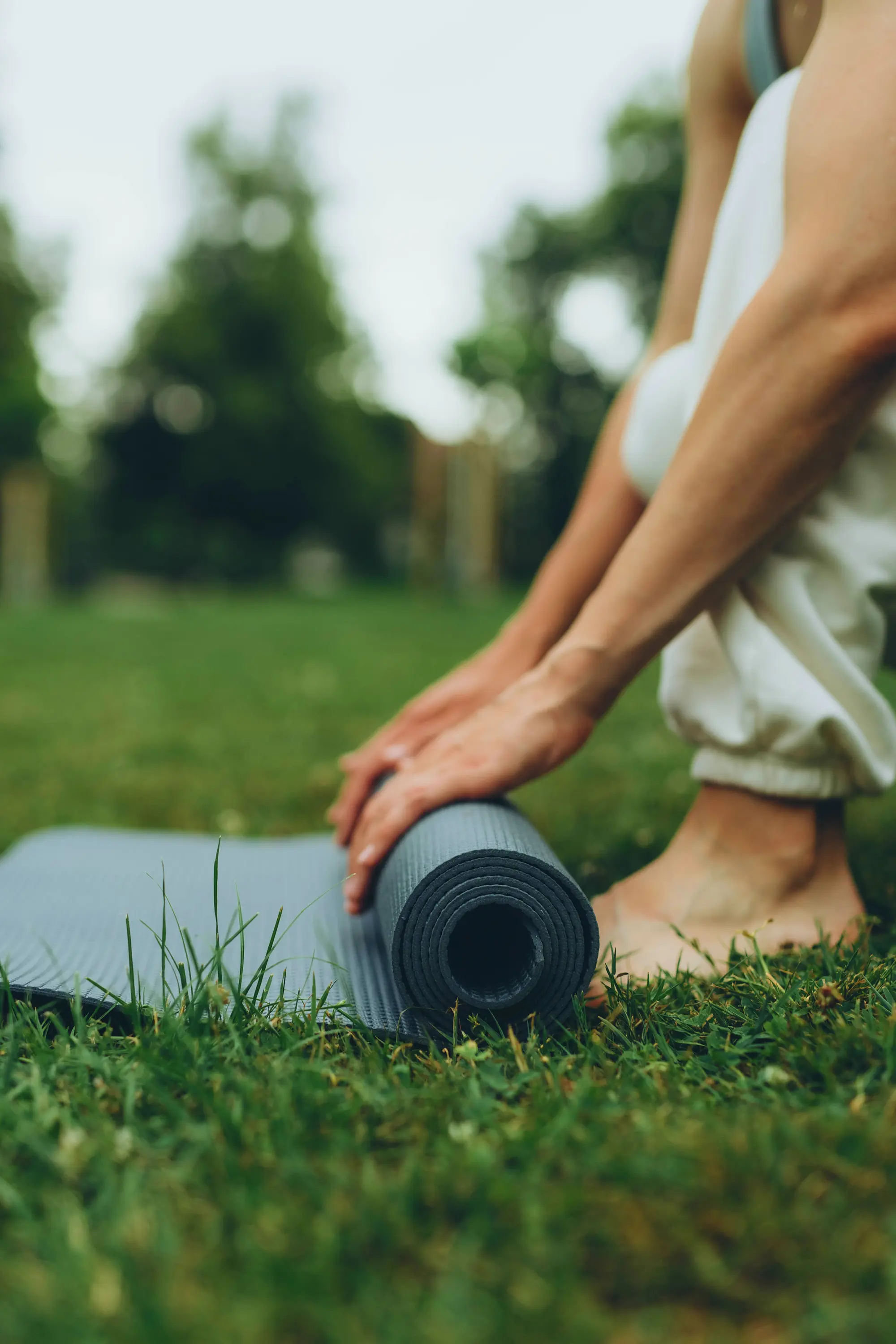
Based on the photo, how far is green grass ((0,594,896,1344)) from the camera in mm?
749

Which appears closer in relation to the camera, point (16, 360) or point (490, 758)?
point (490, 758)

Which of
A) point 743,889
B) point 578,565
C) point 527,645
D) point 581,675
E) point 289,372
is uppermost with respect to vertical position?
point 289,372

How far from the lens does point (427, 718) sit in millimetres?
1872

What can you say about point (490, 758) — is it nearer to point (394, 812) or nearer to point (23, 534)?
point (394, 812)

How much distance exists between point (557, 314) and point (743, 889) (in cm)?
2888

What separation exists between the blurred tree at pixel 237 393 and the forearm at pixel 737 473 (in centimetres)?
2715

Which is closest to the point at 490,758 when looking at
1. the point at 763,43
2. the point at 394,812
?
the point at 394,812

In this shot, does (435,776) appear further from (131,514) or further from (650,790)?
(131,514)

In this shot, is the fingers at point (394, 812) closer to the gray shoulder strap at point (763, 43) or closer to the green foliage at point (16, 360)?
the gray shoulder strap at point (763, 43)

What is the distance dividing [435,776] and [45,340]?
25983mm

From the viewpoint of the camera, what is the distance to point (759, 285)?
1522mm

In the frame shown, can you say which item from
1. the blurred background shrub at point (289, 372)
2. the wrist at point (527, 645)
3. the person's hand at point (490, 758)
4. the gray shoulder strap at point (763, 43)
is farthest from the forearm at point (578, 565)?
the blurred background shrub at point (289, 372)

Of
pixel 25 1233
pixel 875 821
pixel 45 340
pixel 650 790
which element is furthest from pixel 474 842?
pixel 45 340

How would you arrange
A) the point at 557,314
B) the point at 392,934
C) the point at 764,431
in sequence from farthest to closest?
the point at 557,314 < the point at 764,431 < the point at 392,934
